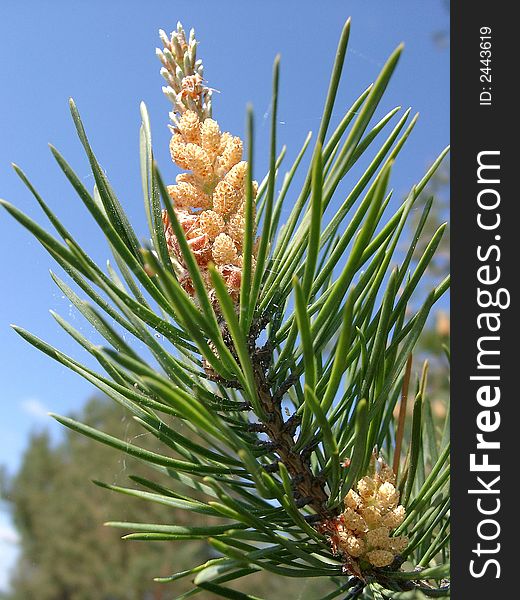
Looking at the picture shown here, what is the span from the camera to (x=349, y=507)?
1.25ft

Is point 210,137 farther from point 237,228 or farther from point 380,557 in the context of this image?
point 380,557

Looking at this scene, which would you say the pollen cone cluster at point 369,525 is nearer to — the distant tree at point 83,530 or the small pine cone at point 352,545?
the small pine cone at point 352,545

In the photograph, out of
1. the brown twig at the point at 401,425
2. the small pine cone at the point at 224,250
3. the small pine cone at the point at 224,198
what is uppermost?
the small pine cone at the point at 224,198

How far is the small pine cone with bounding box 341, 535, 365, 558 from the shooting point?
37 cm

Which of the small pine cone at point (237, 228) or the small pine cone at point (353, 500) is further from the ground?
the small pine cone at point (237, 228)

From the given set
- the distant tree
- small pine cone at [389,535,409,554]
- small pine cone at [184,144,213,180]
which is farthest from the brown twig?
the distant tree

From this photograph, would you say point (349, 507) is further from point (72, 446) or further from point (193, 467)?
point (72, 446)

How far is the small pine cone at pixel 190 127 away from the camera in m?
0.40

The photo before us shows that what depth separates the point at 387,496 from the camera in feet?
1.24

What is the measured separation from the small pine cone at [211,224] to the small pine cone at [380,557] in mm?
208

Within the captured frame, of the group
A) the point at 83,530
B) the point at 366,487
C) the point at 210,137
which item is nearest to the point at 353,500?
the point at 366,487

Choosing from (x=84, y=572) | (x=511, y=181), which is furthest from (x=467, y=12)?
(x=84, y=572)

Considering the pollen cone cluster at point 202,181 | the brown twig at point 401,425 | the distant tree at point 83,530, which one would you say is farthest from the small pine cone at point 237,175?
the distant tree at point 83,530

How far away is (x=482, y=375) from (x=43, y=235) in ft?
0.83
